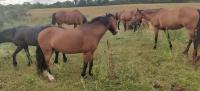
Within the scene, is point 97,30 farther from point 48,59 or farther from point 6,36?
point 6,36

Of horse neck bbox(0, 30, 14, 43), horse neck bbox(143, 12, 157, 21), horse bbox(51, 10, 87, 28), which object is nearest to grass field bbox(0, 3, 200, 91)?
horse neck bbox(0, 30, 14, 43)

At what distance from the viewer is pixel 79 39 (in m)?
8.14

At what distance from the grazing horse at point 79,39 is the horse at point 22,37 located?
1.53 meters

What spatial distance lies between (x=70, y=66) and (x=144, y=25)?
930 cm

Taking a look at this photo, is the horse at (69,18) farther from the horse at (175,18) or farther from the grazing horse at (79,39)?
the grazing horse at (79,39)

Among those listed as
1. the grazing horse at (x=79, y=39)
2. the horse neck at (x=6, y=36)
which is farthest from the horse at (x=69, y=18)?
the grazing horse at (x=79, y=39)

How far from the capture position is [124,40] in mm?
15414

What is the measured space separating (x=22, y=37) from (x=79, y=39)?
2931mm

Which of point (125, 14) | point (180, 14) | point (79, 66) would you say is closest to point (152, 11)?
point (180, 14)

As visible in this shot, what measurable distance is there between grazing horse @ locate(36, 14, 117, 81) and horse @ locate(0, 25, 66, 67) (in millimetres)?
1528

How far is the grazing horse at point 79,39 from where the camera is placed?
8.12m

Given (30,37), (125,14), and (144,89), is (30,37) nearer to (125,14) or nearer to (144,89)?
(144,89)

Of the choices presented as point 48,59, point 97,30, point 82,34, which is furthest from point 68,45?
point 97,30

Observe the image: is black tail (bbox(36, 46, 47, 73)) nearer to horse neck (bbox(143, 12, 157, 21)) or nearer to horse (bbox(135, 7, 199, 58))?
horse (bbox(135, 7, 199, 58))
